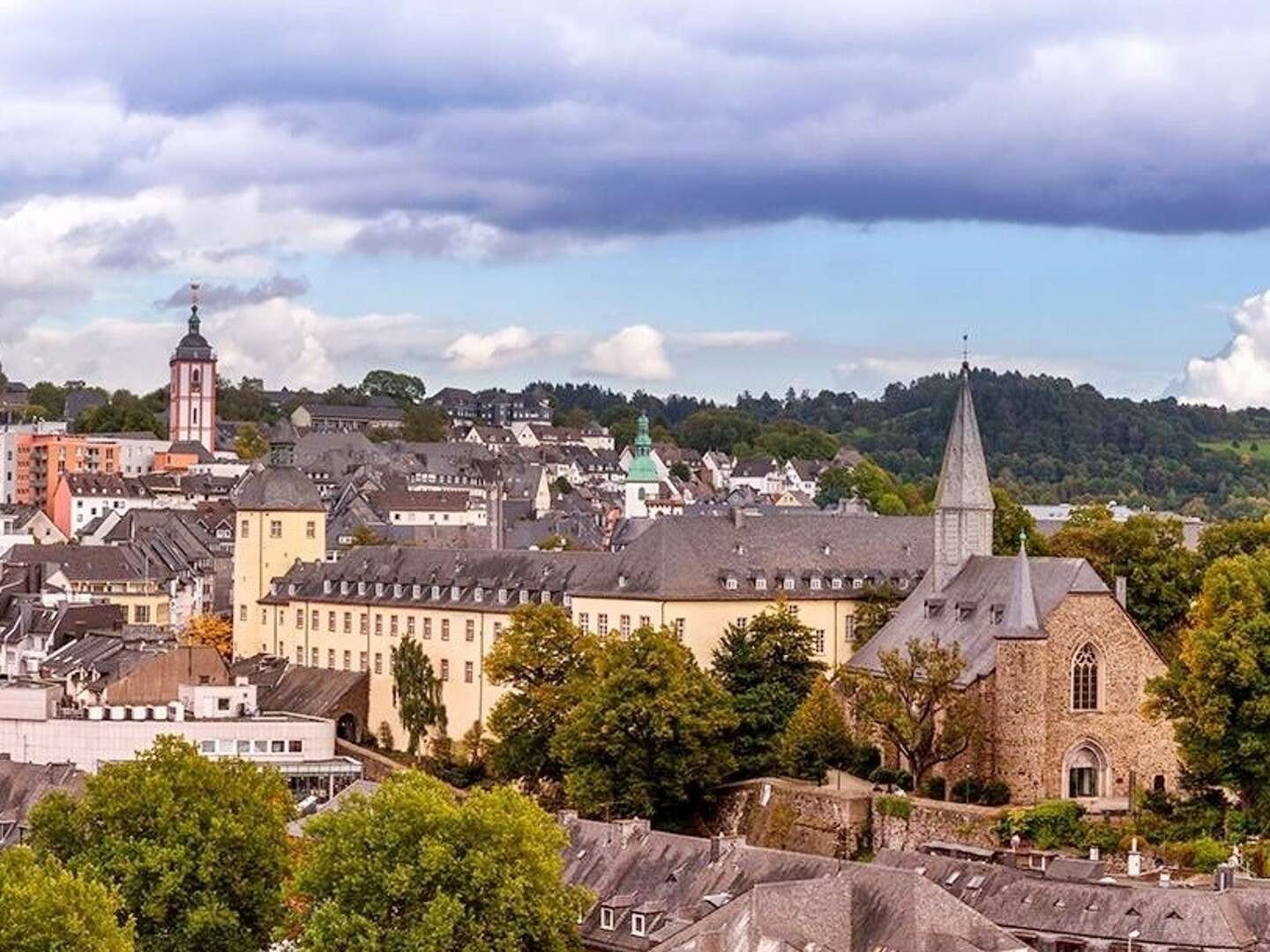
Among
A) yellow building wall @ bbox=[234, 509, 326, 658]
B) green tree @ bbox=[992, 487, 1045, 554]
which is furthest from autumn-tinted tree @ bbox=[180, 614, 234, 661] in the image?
green tree @ bbox=[992, 487, 1045, 554]

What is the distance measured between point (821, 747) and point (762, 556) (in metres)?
16.0

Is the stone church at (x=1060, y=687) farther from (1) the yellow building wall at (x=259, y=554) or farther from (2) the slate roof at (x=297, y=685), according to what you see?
(1) the yellow building wall at (x=259, y=554)

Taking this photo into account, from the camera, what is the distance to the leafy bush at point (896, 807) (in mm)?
80188

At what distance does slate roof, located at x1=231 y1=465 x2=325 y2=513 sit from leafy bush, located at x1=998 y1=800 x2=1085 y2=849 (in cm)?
5442

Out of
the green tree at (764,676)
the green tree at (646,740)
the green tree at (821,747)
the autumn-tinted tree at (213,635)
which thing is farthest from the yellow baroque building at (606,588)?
the green tree at (821,747)

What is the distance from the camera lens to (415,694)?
108 m

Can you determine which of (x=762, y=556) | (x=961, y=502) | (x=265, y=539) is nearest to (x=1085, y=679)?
(x=961, y=502)

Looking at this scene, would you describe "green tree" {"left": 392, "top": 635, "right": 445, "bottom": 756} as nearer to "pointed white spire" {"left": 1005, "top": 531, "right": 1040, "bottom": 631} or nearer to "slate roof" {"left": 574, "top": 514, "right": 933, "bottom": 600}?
"slate roof" {"left": 574, "top": 514, "right": 933, "bottom": 600}

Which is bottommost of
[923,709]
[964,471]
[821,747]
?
[821,747]

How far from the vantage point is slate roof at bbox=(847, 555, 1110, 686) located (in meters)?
83.6

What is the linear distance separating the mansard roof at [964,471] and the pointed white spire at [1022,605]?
8535 mm

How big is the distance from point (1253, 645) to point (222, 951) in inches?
1122

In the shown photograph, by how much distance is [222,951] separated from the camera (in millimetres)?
71062

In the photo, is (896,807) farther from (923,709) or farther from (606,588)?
(606,588)
